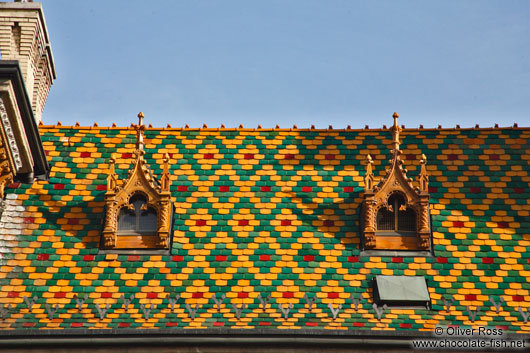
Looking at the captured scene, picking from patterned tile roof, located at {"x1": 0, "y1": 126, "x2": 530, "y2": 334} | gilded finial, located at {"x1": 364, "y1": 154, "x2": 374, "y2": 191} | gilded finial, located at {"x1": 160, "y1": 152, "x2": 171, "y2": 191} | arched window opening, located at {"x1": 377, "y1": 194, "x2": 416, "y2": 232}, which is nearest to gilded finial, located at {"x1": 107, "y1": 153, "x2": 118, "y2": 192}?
patterned tile roof, located at {"x1": 0, "y1": 126, "x2": 530, "y2": 334}

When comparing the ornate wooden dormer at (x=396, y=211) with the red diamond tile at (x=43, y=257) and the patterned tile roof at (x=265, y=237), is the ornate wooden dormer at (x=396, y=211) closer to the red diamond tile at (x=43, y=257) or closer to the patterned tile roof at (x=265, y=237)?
the patterned tile roof at (x=265, y=237)

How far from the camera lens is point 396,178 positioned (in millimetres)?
43031

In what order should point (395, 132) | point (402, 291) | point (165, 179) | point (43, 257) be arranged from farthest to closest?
point (395, 132)
point (165, 179)
point (43, 257)
point (402, 291)

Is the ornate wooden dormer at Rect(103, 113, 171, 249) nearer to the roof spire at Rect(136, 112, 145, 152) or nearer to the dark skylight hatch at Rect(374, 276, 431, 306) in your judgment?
the roof spire at Rect(136, 112, 145, 152)

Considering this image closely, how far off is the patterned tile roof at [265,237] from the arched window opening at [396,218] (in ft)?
2.72

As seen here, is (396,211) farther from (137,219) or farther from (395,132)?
(137,219)

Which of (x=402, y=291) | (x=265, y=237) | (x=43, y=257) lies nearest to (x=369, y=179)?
(x=265, y=237)

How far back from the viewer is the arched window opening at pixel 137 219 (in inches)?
1692

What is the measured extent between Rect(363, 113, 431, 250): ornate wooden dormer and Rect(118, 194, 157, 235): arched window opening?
21.8 feet

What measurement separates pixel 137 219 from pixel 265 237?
13.2 feet

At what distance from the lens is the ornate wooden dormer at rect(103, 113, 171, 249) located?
140 ft

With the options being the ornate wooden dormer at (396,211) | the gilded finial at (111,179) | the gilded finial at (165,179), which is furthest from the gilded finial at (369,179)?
the gilded finial at (111,179)

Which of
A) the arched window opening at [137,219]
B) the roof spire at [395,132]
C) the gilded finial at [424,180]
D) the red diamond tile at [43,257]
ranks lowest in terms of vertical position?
the red diamond tile at [43,257]

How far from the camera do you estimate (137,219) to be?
4316 cm
